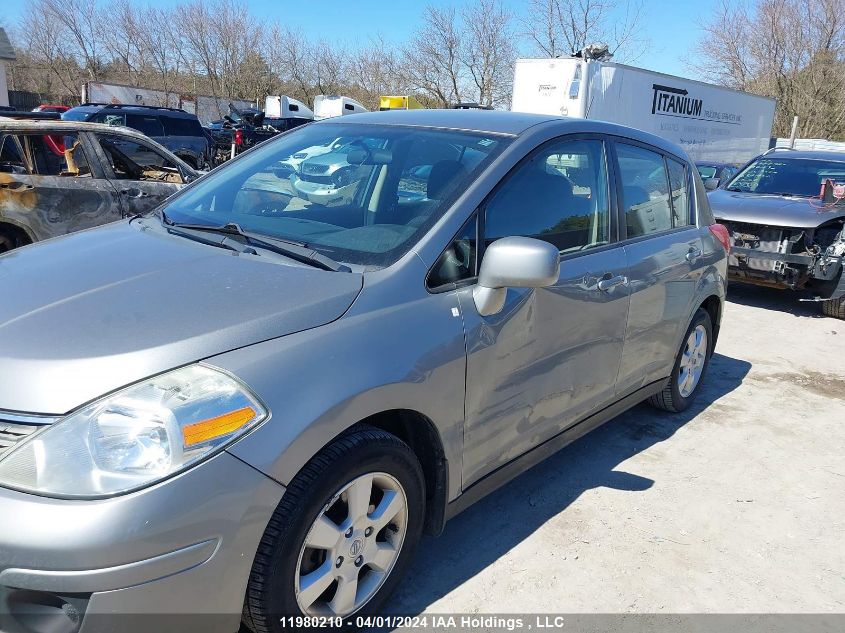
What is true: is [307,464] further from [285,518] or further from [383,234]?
[383,234]

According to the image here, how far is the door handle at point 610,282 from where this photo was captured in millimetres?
3199

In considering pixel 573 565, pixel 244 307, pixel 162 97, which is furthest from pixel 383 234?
pixel 162 97

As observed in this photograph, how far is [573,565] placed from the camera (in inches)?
114

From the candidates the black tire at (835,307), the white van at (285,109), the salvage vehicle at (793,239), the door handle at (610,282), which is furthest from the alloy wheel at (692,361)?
the white van at (285,109)

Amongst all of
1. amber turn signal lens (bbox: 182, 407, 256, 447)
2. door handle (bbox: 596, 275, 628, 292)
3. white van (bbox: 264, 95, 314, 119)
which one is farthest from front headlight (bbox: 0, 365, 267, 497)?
white van (bbox: 264, 95, 314, 119)

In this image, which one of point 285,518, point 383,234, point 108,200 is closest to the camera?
point 285,518

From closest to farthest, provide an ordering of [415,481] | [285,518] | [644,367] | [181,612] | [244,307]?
1. [181,612]
2. [285,518]
3. [244,307]
4. [415,481]
5. [644,367]

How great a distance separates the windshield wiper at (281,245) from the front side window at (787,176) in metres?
7.94

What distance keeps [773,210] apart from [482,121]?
19.6ft

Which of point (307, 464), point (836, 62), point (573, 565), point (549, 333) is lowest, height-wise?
point (573, 565)

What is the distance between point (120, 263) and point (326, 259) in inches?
29.2

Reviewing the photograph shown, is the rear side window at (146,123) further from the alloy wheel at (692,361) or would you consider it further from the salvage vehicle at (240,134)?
the alloy wheel at (692,361)

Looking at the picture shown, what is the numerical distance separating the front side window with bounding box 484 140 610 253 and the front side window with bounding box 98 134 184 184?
5.55m

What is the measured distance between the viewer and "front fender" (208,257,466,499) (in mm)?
1875
